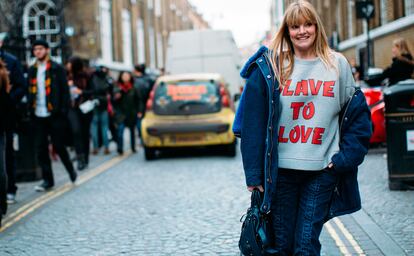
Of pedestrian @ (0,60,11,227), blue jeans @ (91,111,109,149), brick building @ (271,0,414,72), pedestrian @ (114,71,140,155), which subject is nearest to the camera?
pedestrian @ (0,60,11,227)

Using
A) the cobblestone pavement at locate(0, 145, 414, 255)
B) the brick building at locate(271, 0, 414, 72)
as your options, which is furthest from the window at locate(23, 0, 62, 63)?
the cobblestone pavement at locate(0, 145, 414, 255)

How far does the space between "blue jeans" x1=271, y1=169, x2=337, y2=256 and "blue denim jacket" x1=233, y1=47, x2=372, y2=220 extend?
0.08 meters

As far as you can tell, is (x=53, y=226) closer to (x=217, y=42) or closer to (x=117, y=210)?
(x=117, y=210)

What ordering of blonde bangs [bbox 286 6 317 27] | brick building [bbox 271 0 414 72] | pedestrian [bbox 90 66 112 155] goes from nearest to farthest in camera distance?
blonde bangs [bbox 286 6 317 27] < pedestrian [bbox 90 66 112 155] < brick building [bbox 271 0 414 72]

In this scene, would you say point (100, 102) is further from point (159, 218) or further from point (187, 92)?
point (159, 218)

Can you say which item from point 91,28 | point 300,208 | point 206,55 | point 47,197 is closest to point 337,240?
point 300,208

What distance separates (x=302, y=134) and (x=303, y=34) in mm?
526

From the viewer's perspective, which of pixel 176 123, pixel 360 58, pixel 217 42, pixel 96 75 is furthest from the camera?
pixel 360 58

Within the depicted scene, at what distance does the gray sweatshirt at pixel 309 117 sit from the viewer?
367 centimetres

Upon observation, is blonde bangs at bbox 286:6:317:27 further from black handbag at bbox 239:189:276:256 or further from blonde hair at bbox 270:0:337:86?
black handbag at bbox 239:189:276:256

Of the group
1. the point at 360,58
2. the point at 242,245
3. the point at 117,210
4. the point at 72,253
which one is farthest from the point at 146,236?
the point at 360,58

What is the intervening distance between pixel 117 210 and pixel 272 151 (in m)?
4.44

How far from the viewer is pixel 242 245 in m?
3.61

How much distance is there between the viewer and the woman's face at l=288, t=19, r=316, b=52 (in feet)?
12.0
